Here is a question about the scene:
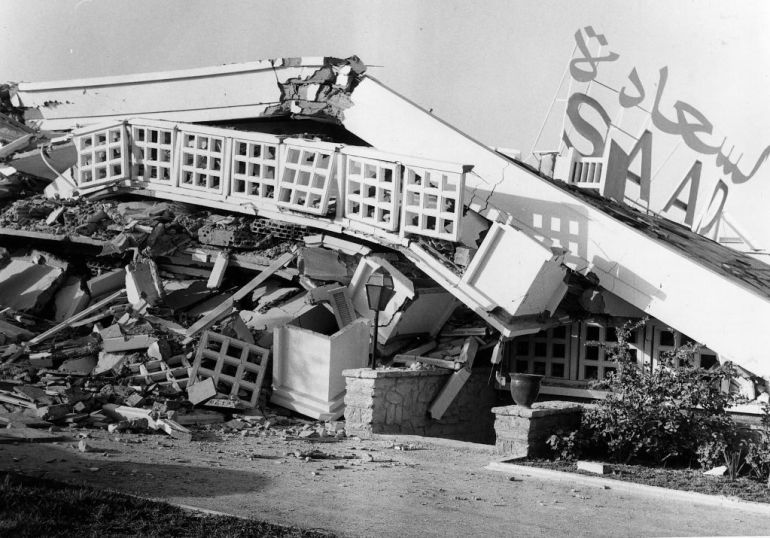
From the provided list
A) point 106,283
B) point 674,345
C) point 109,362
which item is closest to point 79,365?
point 109,362

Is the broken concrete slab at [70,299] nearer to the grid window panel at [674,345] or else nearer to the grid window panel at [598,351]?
the grid window panel at [598,351]

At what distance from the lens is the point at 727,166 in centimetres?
2489

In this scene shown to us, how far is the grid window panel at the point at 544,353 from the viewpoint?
17.0 metres

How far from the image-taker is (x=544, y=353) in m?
17.2

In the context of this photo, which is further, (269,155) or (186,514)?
(269,155)

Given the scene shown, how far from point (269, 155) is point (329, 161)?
1.64 meters

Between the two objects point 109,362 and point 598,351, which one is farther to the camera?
point 598,351

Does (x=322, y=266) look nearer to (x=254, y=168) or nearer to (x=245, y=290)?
(x=245, y=290)

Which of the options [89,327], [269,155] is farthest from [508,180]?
[89,327]

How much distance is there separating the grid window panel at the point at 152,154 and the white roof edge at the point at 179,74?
4.91ft

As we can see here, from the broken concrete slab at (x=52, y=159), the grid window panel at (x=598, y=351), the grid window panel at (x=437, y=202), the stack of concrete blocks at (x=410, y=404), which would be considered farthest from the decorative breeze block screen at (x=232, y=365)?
the broken concrete slab at (x=52, y=159)

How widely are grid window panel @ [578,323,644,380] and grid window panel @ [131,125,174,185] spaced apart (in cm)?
805

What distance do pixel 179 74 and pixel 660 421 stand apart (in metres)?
12.3

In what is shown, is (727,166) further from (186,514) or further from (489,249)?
(186,514)
